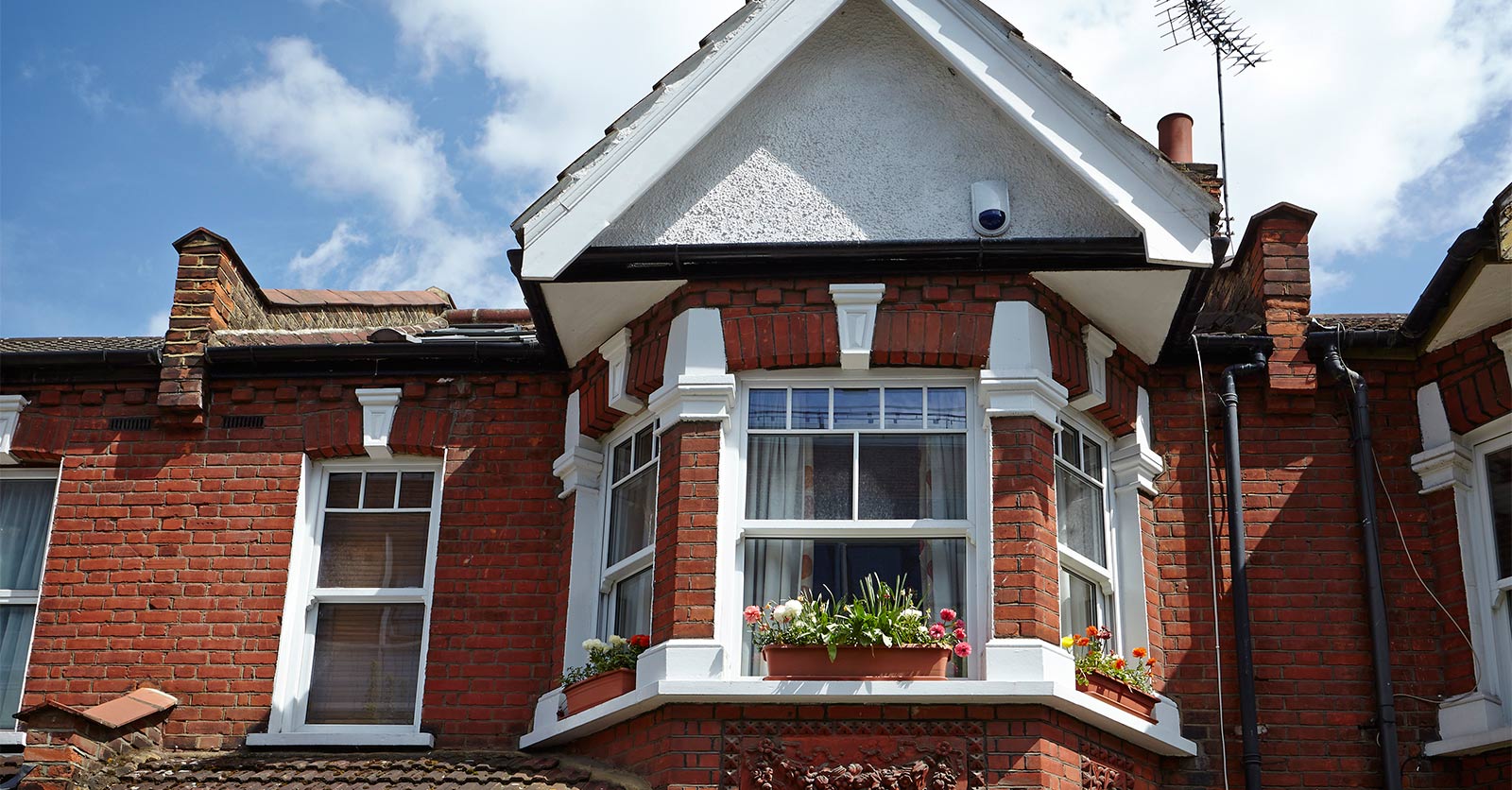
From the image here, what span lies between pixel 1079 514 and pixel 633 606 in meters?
2.66

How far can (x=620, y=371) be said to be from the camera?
10578mm

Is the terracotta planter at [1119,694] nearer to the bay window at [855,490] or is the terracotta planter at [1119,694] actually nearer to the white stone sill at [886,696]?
the white stone sill at [886,696]

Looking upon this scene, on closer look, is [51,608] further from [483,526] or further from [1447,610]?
[1447,610]

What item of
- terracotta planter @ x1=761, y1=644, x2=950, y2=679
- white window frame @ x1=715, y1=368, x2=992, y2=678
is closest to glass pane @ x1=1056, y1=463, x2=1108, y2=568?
white window frame @ x1=715, y1=368, x2=992, y2=678

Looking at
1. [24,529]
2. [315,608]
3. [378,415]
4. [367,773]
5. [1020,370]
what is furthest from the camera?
[24,529]

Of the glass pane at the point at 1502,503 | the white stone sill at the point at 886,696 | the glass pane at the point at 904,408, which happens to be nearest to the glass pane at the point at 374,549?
the white stone sill at the point at 886,696

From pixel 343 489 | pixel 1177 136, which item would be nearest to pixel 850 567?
pixel 343 489

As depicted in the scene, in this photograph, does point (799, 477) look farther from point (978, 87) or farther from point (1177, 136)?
point (1177, 136)

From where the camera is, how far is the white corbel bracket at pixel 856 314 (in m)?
9.91

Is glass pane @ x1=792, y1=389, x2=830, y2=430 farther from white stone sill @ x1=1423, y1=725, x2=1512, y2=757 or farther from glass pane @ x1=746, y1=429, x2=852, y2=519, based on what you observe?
white stone sill @ x1=1423, y1=725, x2=1512, y2=757

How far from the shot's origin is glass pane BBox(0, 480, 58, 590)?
1117 cm

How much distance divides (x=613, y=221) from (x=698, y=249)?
0.53 meters

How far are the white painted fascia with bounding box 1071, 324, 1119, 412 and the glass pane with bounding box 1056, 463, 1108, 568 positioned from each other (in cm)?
44

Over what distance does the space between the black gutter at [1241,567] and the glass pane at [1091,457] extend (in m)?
0.74
